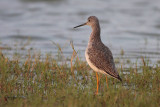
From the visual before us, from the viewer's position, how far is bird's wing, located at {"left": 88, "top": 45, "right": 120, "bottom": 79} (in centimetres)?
640

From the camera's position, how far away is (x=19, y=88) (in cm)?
641

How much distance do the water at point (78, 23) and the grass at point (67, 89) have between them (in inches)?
120

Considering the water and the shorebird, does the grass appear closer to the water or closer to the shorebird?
the shorebird

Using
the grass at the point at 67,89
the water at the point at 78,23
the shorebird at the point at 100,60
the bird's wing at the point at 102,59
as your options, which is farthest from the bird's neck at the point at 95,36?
the water at the point at 78,23

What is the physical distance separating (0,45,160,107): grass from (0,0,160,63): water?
120 inches

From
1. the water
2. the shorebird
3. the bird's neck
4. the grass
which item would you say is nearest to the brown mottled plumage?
the shorebird

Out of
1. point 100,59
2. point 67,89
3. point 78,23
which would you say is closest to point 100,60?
point 100,59

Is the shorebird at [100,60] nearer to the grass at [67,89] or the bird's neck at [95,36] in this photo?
the bird's neck at [95,36]

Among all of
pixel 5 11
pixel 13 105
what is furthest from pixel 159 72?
pixel 5 11

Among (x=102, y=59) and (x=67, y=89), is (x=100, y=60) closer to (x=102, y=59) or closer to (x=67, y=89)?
(x=102, y=59)

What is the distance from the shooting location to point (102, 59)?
259 inches

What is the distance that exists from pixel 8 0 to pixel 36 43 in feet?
31.1

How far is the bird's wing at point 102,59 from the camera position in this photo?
640 cm

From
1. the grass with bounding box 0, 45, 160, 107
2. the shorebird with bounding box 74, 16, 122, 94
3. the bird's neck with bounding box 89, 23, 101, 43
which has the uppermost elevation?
the bird's neck with bounding box 89, 23, 101, 43
